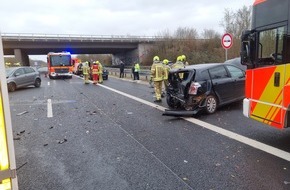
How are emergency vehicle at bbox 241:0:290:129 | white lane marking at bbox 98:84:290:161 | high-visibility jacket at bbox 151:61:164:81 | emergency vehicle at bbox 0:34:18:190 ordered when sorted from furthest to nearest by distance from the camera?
1. high-visibility jacket at bbox 151:61:164:81
2. white lane marking at bbox 98:84:290:161
3. emergency vehicle at bbox 241:0:290:129
4. emergency vehicle at bbox 0:34:18:190

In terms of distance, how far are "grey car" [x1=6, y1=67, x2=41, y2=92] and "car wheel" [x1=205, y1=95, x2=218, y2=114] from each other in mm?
13948

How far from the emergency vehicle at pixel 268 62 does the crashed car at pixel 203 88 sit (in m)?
2.73

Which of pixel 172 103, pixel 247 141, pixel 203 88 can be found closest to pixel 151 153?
pixel 247 141

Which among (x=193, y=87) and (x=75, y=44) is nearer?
(x=193, y=87)

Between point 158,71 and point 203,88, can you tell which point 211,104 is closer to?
point 203,88

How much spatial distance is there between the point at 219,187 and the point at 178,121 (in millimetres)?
4489

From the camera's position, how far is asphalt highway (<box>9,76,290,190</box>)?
4246 millimetres

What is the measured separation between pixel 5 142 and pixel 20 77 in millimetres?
19802

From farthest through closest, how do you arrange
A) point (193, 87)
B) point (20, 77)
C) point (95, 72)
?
point (95, 72) < point (20, 77) < point (193, 87)

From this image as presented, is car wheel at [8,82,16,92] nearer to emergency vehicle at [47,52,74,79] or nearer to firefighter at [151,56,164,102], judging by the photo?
firefighter at [151,56,164,102]

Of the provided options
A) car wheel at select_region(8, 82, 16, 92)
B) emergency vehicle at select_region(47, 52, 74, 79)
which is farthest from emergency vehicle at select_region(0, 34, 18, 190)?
emergency vehicle at select_region(47, 52, 74, 79)

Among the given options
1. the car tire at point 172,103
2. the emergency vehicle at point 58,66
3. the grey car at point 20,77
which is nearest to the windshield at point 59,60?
the emergency vehicle at point 58,66

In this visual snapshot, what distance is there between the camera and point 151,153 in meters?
5.56

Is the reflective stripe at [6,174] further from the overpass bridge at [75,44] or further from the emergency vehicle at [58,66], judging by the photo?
the overpass bridge at [75,44]
